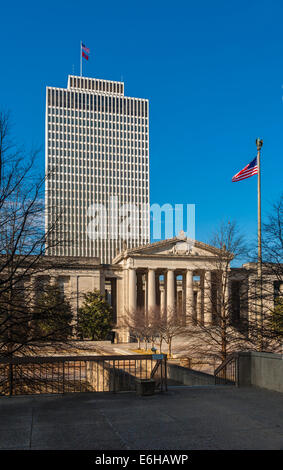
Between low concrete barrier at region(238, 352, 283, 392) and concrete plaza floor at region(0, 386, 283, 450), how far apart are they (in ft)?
1.68

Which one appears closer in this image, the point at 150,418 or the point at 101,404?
the point at 150,418

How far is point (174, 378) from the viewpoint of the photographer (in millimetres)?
30891

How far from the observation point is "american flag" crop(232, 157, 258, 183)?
28269 millimetres

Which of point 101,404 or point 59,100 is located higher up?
point 59,100

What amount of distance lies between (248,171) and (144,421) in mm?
21125

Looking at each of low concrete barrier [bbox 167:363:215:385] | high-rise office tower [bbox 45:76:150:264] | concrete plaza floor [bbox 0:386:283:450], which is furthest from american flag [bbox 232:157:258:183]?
high-rise office tower [bbox 45:76:150:264]

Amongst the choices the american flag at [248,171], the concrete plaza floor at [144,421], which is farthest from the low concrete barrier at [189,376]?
the american flag at [248,171]

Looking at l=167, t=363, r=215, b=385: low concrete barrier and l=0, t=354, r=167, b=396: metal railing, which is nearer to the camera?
l=0, t=354, r=167, b=396: metal railing

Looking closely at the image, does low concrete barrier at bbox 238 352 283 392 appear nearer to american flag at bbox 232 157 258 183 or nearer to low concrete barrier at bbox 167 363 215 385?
low concrete barrier at bbox 167 363 215 385

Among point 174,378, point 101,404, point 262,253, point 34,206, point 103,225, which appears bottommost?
point 174,378

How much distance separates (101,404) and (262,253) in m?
13.9

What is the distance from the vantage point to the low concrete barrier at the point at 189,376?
25.0 m
